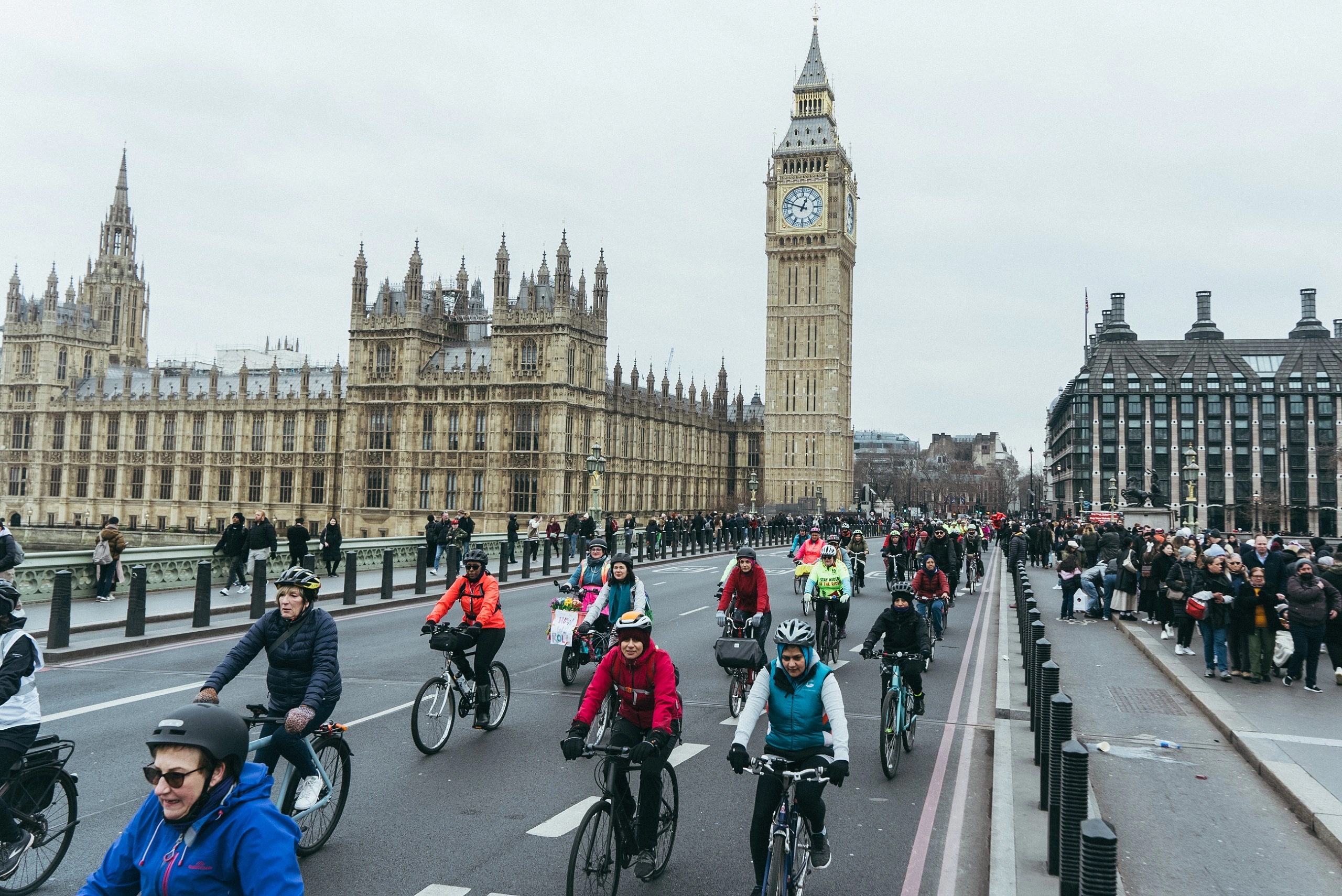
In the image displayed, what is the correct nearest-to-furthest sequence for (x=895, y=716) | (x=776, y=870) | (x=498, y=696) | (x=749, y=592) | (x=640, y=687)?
(x=776, y=870) → (x=640, y=687) → (x=895, y=716) → (x=498, y=696) → (x=749, y=592)

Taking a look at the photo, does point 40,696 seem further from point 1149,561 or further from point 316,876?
point 1149,561

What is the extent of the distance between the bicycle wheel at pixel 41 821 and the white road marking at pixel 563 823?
10.2ft

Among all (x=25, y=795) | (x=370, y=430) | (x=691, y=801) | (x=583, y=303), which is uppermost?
(x=583, y=303)

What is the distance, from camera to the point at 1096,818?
182 inches

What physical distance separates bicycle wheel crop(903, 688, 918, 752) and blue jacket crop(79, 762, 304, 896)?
24.9 ft

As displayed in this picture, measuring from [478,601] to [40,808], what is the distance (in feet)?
14.2

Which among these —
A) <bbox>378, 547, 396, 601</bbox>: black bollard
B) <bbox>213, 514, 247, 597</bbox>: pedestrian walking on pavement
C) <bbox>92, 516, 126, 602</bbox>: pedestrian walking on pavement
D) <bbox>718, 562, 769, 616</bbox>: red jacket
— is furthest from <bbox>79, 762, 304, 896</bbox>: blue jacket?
<bbox>378, 547, 396, 601</bbox>: black bollard

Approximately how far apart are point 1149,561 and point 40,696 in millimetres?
19824

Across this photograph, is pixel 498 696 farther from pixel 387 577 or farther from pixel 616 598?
pixel 387 577

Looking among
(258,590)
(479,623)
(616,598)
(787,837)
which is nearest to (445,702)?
(479,623)

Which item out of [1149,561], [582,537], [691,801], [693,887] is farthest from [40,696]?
[582,537]

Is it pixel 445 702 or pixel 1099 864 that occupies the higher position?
pixel 1099 864

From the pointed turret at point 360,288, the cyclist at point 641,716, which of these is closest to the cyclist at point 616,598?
the cyclist at point 641,716

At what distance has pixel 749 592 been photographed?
12328 millimetres
